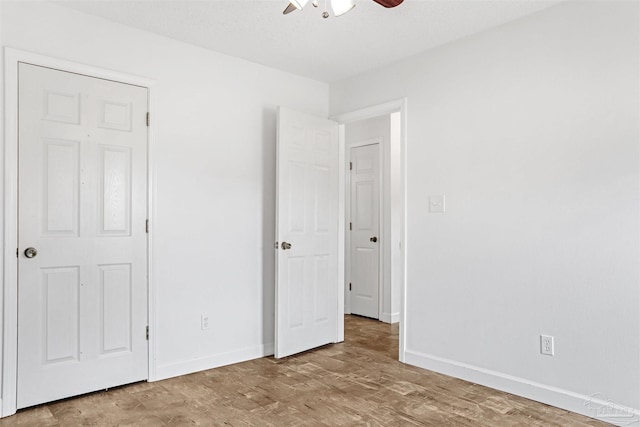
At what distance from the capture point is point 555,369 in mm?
2787

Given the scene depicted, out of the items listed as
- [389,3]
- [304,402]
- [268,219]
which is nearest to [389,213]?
[268,219]

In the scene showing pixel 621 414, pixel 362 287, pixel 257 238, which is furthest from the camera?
pixel 362 287

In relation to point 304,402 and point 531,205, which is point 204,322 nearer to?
point 304,402

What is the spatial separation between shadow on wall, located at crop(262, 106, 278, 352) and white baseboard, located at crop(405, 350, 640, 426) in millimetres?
1220

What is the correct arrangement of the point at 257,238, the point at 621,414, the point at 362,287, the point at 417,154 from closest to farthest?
1. the point at 621,414
2. the point at 417,154
3. the point at 257,238
4. the point at 362,287

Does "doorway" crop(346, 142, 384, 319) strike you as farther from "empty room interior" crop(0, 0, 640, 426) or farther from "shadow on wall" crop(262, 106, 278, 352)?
"shadow on wall" crop(262, 106, 278, 352)

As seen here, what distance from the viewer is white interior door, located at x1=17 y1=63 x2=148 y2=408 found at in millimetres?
2721

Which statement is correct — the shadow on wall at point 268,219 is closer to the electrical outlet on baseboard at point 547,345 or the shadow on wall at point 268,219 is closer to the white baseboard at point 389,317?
the white baseboard at point 389,317

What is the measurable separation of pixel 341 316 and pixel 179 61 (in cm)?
268

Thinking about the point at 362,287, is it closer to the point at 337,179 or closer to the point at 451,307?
the point at 337,179

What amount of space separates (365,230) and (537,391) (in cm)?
293

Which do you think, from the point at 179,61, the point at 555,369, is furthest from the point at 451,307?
the point at 179,61

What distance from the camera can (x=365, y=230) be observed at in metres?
5.50

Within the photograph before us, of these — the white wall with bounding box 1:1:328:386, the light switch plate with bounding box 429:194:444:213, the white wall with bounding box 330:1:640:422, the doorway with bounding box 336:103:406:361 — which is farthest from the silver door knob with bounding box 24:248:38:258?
the doorway with bounding box 336:103:406:361
